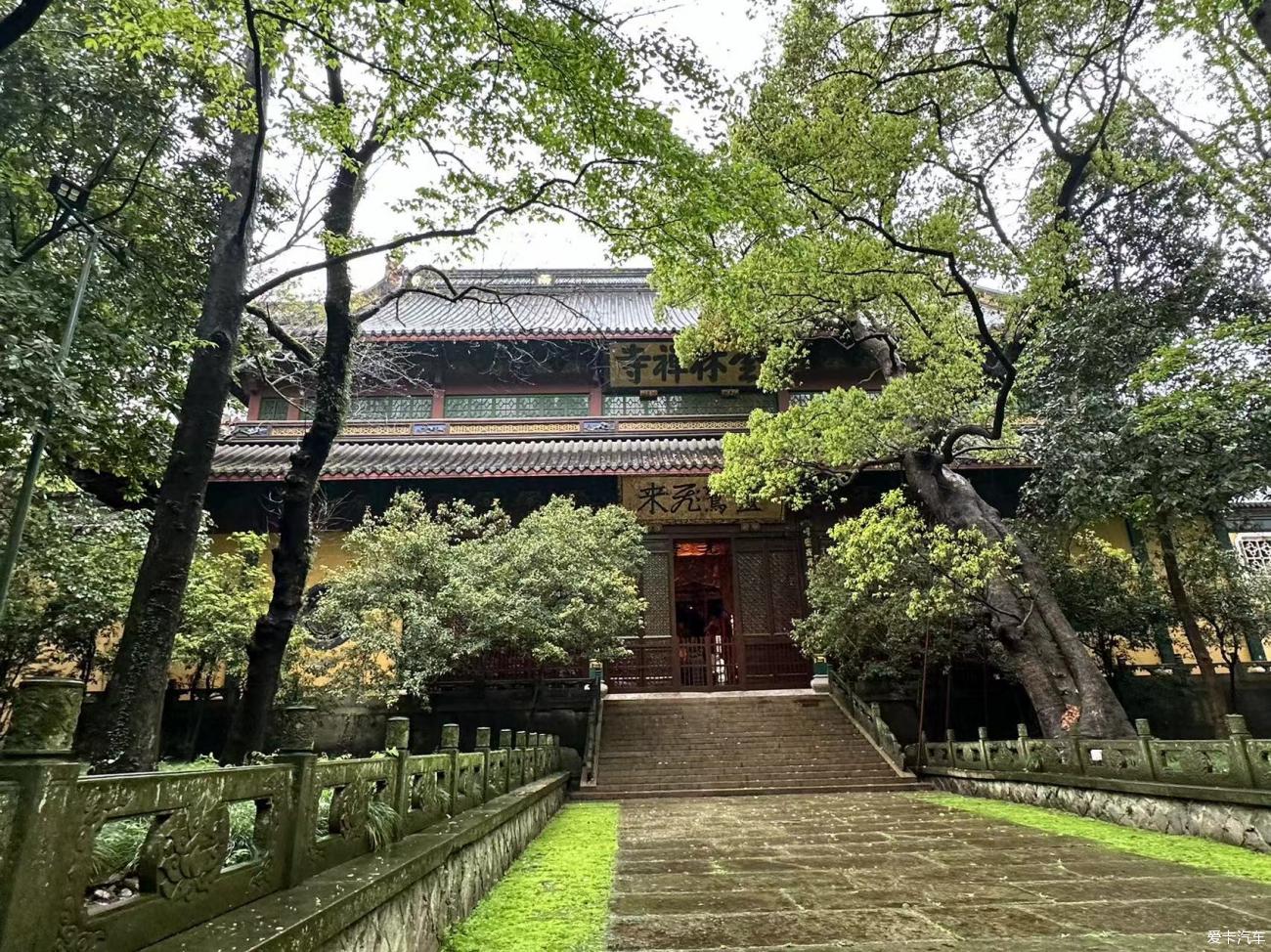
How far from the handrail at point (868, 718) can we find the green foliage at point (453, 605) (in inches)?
151

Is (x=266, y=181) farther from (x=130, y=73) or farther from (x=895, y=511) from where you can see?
(x=895, y=511)

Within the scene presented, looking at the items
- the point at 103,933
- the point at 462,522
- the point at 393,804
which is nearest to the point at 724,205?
the point at 393,804

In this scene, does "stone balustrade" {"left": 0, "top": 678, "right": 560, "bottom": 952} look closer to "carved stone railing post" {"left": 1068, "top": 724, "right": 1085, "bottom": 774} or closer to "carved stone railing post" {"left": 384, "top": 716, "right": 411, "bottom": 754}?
"carved stone railing post" {"left": 384, "top": 716, "right": 411, "bottom": 754}

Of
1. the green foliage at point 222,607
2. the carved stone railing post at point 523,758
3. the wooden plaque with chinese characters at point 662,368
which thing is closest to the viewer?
the carved stone railing post at point 523,758

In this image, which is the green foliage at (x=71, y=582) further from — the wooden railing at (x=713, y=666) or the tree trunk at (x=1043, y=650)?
the tree trunk at (x=1043, y=650)

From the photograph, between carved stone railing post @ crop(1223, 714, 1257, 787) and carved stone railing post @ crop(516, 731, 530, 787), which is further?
carved stone railing post @ crop(516, 731, 530, 787)

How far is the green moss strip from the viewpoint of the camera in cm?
436

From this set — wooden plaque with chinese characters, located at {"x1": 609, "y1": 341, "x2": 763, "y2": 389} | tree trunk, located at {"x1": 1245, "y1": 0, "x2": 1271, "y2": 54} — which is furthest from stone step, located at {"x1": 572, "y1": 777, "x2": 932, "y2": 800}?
wooden plaque with chinese characters, located at {"x1": 609, "y1": 341, "x2": 763, "y2": 389}

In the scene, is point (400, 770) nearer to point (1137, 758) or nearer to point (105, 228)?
point (105, 228)

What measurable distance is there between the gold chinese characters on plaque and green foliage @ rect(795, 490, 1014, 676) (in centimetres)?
238

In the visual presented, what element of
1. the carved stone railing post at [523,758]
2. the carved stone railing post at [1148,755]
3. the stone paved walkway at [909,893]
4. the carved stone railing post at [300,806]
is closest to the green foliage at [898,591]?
the carved stone railing post at [1148,755]

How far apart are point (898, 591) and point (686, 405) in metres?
6.84

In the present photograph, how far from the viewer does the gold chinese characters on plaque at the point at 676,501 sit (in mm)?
13352

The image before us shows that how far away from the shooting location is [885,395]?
9.17 meters
